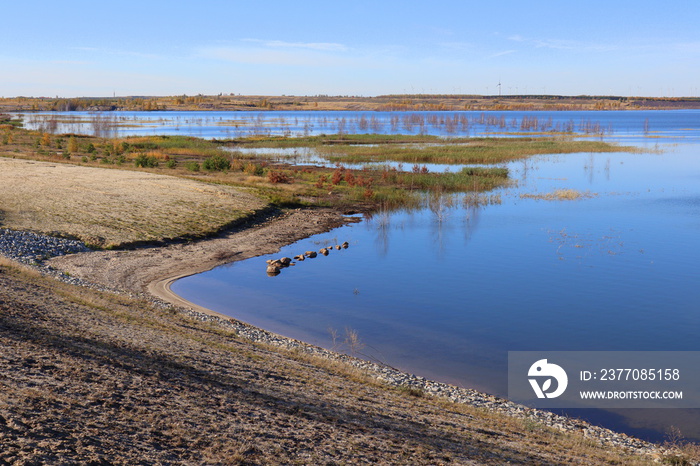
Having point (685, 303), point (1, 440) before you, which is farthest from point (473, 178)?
point (1, 440)

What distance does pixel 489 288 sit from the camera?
24.3m

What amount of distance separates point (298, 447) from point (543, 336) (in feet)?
38.0

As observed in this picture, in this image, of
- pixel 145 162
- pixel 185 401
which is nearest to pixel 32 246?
pixel 185 401

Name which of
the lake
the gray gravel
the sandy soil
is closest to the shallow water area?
the lake

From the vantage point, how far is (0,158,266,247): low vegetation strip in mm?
30062

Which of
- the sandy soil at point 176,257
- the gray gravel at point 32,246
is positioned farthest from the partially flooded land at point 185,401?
the gray gravel at point 32,246

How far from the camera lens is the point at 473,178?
51.3 m

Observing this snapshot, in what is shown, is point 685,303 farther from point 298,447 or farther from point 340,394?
point 298,447

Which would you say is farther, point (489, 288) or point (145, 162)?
point (145, 162)

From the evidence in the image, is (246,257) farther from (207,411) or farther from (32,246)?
(207,411)

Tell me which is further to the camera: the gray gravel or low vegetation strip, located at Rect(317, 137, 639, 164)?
low vegetation strip, located at Rect(317, 137, 639, 164)

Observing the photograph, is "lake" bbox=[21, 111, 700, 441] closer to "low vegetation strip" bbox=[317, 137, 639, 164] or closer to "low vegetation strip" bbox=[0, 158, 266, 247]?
"low vegetation strip" bbox=[0, 158, 266, 247]

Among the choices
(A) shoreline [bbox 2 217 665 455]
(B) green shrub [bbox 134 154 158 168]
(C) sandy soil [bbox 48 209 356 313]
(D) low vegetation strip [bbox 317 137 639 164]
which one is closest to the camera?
(A) shoreline [bbox 2 217 665 455]

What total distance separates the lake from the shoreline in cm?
89
